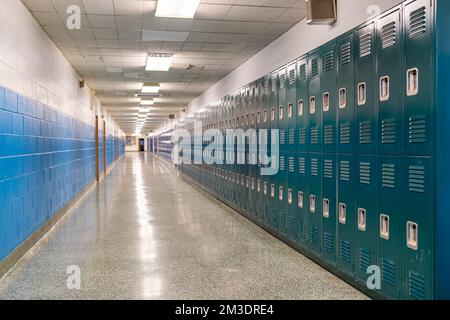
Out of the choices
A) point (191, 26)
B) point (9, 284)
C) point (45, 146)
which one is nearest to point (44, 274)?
point (9, 284)

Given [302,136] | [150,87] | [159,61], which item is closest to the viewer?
[302,136]

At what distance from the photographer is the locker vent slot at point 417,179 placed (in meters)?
2.63

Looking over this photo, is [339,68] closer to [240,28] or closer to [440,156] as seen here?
[440,156]

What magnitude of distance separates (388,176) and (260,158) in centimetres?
310

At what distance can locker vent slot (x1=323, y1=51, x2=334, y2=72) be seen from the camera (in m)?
3.85

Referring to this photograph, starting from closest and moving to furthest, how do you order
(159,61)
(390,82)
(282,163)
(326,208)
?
(390,82) < (326,208) < (282,163) < (159,61)

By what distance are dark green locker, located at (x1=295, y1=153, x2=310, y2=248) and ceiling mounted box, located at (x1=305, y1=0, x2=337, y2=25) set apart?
4.41 feet

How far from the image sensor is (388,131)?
117 inches

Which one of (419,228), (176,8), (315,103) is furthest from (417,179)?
(176,8)

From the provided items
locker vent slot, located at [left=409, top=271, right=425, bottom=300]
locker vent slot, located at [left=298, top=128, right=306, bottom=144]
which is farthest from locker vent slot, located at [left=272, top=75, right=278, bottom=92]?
locker vent slot, located at [left=409, top=271, right=425, bottom=300]

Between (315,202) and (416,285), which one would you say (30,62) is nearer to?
(315,202)

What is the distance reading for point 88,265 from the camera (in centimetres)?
410
